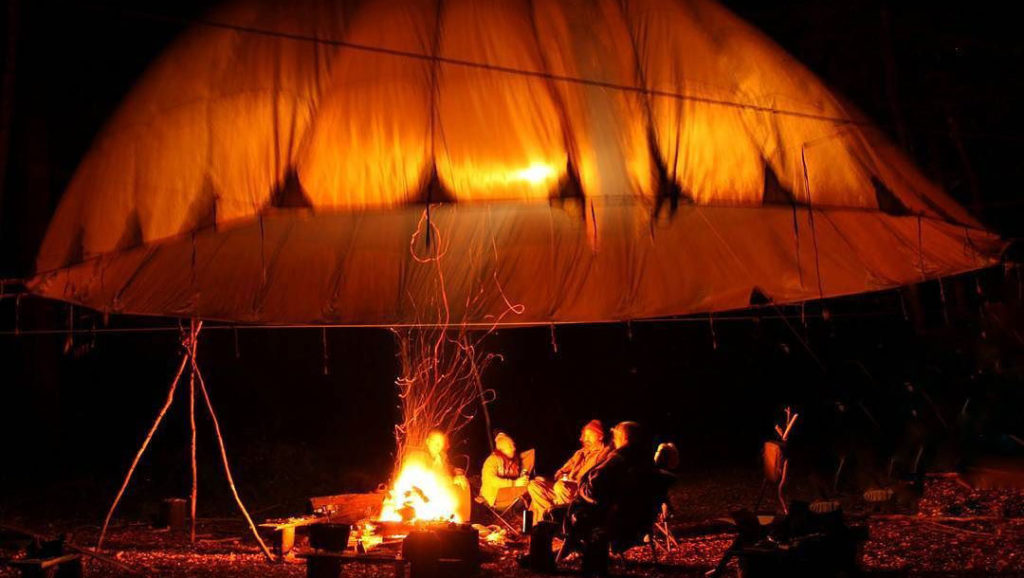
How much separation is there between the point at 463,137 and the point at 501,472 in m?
3.51

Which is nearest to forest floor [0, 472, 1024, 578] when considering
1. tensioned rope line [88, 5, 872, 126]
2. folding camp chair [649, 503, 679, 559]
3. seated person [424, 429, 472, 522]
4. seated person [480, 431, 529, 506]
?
folding camp chair [649, 503, 679, 559]

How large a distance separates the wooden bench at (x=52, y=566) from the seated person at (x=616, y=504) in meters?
3.27

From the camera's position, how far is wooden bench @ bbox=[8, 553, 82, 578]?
5988 mm

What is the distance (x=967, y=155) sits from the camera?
16.4 metres

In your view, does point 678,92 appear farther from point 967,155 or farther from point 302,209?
point 967,155

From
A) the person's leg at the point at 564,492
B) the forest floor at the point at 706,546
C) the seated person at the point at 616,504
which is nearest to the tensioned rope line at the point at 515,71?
the seated person at the point at 616,504

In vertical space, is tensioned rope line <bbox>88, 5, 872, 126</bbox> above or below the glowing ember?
above

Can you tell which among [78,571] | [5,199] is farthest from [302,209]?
[5,199]

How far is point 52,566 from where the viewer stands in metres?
6.06

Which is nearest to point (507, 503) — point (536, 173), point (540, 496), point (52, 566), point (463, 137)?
point (540, 496)

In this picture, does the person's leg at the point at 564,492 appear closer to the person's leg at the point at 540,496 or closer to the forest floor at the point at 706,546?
the person's leg at the point at 540,496

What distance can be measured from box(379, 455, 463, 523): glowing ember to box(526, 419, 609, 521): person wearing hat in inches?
27.3

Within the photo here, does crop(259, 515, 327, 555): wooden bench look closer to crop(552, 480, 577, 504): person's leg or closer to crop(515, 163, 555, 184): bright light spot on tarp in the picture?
crop(552, 480, 577, 504): person's leg

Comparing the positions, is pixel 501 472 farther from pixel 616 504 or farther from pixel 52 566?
pixel 52 566
